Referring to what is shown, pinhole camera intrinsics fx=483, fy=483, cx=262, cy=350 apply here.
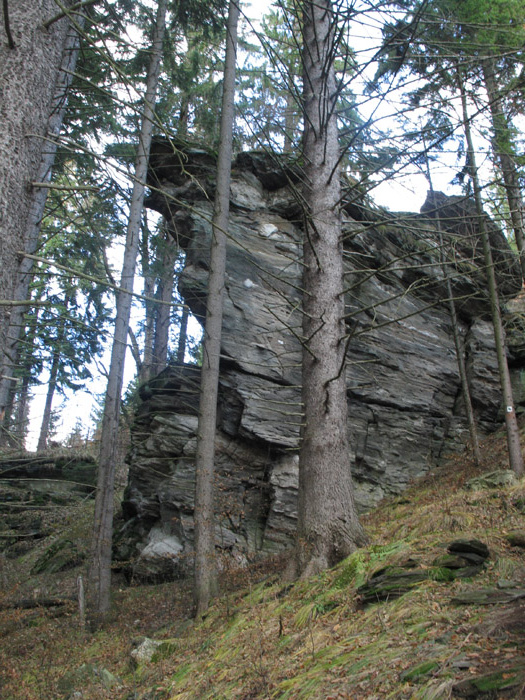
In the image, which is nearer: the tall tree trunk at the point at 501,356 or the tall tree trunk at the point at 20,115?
the tall tree trunk at the point at 20,115

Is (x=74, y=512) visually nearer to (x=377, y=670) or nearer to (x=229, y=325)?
(x=229, y=325)

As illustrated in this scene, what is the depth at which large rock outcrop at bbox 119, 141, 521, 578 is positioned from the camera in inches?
460

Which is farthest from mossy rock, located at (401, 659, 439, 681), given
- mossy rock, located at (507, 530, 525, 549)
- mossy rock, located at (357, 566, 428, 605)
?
mossy rock, located at (507, 530, 525, 549)

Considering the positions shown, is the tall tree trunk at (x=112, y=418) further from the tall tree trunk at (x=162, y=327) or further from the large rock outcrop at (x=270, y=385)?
the tall tree trunk at (x=162, y=327)

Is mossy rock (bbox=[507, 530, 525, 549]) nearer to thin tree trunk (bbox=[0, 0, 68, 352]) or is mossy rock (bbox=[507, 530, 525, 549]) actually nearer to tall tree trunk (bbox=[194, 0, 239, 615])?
tall tree trunk (bbox=[194, 0, 239, 615])

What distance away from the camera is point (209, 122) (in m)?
15.0

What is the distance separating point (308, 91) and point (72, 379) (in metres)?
13.4

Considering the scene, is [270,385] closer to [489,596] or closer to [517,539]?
[517,539]

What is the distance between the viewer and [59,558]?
41.8ft

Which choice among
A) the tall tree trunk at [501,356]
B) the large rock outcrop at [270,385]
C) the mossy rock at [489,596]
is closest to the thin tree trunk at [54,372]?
the large rock outcrop at [270,385]

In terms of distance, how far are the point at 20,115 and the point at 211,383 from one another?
623cm

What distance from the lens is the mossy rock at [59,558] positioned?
12.5 meters

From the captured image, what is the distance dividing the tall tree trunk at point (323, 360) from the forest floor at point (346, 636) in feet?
1.23

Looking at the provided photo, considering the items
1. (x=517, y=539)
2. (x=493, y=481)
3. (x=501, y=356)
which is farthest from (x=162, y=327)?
(x=517, y=539)
